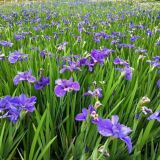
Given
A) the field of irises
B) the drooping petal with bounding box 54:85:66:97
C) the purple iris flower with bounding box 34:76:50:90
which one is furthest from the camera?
the purple iris flower with bounding box 34:76:50:90

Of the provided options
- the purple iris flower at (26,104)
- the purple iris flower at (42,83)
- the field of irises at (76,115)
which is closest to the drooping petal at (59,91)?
the field of irises at (76,115)

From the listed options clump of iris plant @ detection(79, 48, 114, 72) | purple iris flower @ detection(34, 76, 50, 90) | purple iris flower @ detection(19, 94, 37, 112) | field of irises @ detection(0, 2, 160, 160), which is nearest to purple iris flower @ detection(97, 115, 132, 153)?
field of irises @ detection(0, 2, 160, 160)

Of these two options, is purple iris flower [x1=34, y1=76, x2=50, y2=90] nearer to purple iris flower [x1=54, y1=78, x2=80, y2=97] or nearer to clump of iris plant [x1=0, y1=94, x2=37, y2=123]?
purple iris flower [x1=54, y1=78, x2=80, y2=97]

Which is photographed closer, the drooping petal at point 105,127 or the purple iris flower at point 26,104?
the drooping petal at point 105,127

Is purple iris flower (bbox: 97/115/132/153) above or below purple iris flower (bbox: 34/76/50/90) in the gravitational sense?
above

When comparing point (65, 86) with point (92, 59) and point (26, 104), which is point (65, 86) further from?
point (92, 59)

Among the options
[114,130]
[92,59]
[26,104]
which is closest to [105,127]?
[114,130]

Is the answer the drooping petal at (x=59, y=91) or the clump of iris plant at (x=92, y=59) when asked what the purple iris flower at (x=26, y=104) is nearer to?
the drooping petal at (x=59, y=91)

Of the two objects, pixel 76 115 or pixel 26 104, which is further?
pixel 76 115

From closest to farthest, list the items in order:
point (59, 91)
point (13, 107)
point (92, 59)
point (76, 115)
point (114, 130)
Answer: point (114, 130) < point (13, 107) < point (59, 91) < point (76, 115) < point (92, 59)

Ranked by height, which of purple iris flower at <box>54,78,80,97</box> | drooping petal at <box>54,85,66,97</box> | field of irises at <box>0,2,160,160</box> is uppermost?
purple iris flower at <box>54,78,80,97</box>

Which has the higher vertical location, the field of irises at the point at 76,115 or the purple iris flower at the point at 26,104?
the purple iris flower at the point at 26,104

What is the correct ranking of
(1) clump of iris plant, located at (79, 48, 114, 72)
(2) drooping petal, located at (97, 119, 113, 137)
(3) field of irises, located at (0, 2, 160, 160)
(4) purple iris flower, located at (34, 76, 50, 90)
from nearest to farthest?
(2) drooping petal, located at (97, 119, 113, 137), (3) field of irises, located at (0, 2, 160, 160), (4) purple iris flower, located at (34, 76, 50, 90), (1) clump of iris plant, located at (79, 48, 114, 72)

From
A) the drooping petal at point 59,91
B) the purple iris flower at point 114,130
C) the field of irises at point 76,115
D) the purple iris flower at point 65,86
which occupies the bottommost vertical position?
the field of irises at point 76,115
